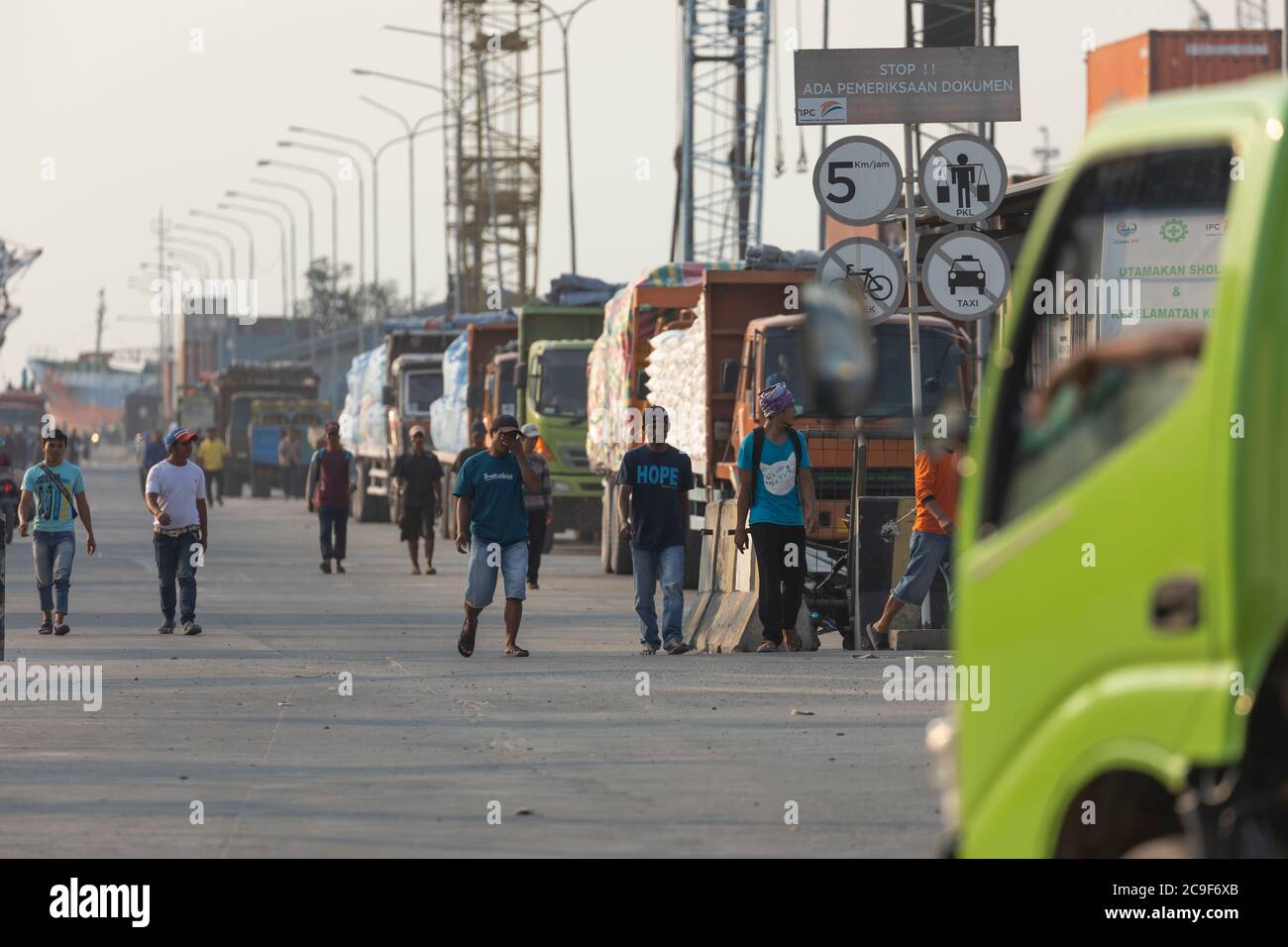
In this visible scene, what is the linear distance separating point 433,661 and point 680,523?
6.65 feet

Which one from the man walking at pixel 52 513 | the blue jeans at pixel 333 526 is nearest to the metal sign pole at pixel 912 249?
the man walking at pixel 52 513

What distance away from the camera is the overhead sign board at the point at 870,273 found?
16922 mm

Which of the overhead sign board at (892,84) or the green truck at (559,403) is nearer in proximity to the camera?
the overhead sign board at (892,84)

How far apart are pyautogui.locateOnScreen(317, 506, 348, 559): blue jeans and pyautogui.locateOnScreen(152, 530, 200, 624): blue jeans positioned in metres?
8.38

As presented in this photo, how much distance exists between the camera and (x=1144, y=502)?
4.66 m

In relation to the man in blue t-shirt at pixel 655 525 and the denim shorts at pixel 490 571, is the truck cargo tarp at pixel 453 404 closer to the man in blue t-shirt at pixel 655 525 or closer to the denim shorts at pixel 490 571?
the man in blue t-shirt at pixel 655 525

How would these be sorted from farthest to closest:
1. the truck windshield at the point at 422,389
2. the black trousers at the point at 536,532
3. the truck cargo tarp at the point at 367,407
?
1. the truck cargo tarp at the point at 367,407
2. the truck windshield at the point at 422,389
3. the black trousers at the point at 536,532

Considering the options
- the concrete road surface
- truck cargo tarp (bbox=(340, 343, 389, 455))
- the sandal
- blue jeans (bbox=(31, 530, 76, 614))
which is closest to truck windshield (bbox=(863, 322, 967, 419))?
the concrete road surface

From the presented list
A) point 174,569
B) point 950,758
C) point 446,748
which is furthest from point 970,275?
point 950,758

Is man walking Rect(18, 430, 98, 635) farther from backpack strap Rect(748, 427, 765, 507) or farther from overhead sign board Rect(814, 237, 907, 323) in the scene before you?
overhead sign board Rect(814, 237, 907, 323)

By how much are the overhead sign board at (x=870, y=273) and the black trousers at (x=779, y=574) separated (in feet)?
5.41

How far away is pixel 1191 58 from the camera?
2862 inches

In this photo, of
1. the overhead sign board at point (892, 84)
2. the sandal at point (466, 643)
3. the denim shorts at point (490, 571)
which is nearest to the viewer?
the denim shorts at point (490, 571)

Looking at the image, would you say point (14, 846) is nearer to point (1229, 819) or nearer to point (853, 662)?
point (1229, 819)
